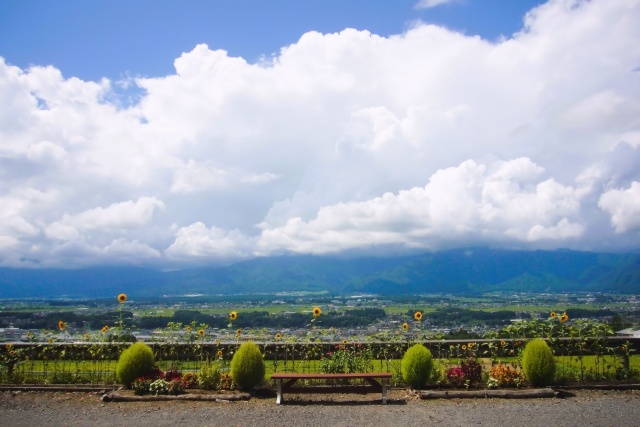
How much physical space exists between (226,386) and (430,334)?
16.8 ft

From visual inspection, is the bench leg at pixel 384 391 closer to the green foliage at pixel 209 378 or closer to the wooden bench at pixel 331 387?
the wooden bench at pixel 331 387

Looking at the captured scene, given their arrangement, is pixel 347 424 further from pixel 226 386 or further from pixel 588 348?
pixel 588 348

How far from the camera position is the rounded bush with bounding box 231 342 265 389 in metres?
10.6

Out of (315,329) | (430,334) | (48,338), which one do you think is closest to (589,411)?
(430,334)

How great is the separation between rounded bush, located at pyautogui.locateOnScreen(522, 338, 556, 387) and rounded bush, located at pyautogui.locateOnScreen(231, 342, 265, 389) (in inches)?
224

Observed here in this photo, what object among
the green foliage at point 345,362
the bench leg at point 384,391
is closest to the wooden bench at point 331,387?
the bench leg at point 384,391

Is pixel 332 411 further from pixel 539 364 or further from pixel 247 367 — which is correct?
pixel 539 364

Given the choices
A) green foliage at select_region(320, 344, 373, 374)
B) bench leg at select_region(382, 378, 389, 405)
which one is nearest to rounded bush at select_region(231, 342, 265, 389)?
green foliage at select_region(320, 344, 373, 374)

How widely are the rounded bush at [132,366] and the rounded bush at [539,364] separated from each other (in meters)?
8.17

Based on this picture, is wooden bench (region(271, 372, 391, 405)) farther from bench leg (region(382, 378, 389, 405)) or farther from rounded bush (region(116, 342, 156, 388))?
rounded bush (region(116, 342, 156, 388))

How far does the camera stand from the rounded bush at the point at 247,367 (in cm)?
1060

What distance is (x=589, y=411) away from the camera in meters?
8.93

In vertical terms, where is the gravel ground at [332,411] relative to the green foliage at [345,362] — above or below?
below

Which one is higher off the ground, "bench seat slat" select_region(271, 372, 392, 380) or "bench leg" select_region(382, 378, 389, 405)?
"bench seat slat" select_region(271, 372, 392, 380)
